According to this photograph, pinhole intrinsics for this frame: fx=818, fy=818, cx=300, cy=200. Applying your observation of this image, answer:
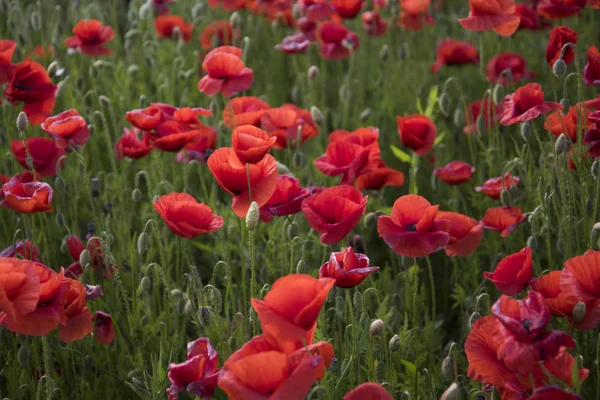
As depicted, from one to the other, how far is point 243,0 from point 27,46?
1.02 m

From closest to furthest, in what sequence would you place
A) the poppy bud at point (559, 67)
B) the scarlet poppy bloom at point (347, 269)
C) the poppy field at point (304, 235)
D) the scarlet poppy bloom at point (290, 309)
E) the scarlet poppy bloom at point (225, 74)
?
the scarlet poppy bloom at point (290, 309) < the poppy field at point (304, 235) < the scarlet poppy bloom at point (347, 269) < the poppy bud at point (559, 67) < the scarlet poppy bloom at point (225, 74)

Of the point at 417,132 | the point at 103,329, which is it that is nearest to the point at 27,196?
the point at 103,329

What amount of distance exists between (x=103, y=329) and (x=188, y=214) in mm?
374

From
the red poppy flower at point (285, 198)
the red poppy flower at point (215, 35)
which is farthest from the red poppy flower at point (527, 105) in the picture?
the red poppy flower at point (215, 35)

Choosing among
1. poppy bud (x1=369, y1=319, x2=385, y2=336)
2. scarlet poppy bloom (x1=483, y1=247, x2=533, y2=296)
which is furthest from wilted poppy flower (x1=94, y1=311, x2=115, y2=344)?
scarlet poppy bloom (x1=483, y1=247, x2=533, y2=296)

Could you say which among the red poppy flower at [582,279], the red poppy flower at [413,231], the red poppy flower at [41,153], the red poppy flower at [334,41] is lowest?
the red poppy flower at [334,41]

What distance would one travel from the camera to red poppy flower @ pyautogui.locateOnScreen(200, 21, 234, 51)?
3.77 meters

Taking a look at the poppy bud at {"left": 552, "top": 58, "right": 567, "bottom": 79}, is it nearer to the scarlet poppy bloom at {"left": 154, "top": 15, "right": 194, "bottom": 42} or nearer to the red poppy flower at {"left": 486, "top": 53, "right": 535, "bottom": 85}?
the red poppy flower at {"left": 486, "top": 53, "right": 535, "bottom": 85}

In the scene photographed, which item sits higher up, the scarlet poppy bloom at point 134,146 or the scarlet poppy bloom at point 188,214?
the scarlet poppy bloom at point 188,214

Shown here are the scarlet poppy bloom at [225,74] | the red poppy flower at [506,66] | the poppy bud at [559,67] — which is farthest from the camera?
the red poppy flower at [506,66]

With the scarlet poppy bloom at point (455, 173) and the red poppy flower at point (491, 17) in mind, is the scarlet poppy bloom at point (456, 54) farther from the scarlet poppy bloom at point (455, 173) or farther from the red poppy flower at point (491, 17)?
the scarlet poppy bloom at point (455, 173)

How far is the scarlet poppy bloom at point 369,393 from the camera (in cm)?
128

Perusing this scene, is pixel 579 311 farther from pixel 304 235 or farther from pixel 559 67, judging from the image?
pixel 304 235

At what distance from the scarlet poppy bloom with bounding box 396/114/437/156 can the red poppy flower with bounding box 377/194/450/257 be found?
0.68m
